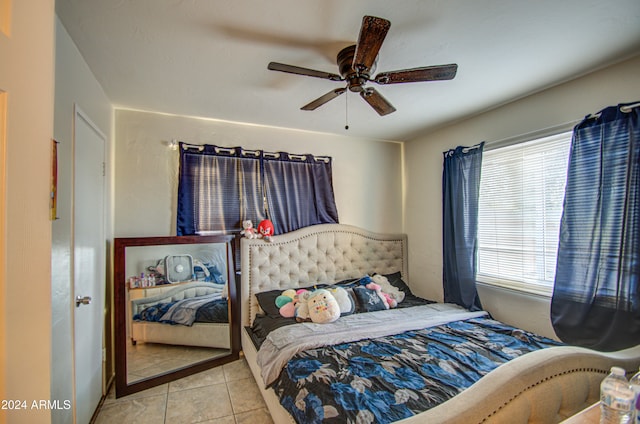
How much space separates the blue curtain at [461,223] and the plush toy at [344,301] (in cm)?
119

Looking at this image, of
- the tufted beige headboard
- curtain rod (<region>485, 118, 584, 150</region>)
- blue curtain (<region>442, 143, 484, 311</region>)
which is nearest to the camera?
curtain rod (<region>485, 118, 584, 150</region>)

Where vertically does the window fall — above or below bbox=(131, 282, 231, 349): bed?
above

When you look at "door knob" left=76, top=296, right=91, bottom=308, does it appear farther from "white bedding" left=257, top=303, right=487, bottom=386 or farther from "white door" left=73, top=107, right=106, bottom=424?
"white bedding" left=257, top=303, right=487, bottom=386

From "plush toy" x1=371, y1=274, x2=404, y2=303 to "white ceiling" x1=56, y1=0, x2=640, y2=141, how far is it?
1976 mm

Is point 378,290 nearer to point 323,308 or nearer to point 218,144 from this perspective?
point 323,308

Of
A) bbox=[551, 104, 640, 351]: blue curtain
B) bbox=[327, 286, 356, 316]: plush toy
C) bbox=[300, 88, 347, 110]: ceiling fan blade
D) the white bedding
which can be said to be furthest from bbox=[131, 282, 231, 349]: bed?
bbox=[551, 104, 640, 351]: blue curtain

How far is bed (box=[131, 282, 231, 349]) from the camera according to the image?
8.53 feet

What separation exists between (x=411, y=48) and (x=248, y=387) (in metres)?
2.93

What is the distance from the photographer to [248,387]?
251cm

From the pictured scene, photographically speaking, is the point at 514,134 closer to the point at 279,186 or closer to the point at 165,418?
the point at 279,186

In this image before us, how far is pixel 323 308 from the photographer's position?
2.55 meters

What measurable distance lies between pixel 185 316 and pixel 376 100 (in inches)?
102

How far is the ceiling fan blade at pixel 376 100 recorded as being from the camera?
190 centimetres

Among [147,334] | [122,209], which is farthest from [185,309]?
[122,209]
